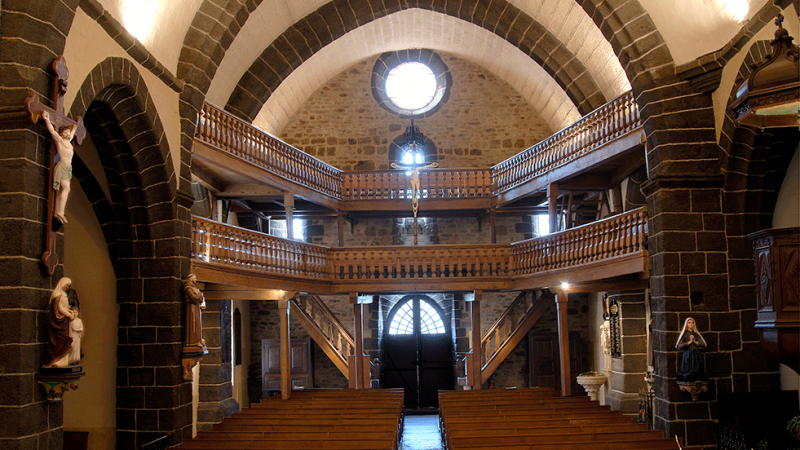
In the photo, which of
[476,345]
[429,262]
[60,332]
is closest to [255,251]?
A: [429,262]

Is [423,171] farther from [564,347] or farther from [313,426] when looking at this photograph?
[313,426]

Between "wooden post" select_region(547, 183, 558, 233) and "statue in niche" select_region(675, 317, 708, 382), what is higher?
"wooden post" select_region(547, 183, 558, 233)

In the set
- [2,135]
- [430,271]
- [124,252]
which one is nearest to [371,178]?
[430,271]

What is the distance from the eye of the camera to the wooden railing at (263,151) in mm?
12609

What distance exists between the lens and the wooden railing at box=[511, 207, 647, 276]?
38.1 feet

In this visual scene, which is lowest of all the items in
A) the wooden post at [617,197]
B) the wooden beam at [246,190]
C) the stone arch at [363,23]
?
the wooden post at [617,197]

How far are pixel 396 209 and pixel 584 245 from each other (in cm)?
590

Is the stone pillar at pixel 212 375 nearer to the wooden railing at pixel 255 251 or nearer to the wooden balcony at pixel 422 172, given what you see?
the wooden railing at pixel 255 251

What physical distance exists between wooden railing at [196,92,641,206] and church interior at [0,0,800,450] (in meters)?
0.07

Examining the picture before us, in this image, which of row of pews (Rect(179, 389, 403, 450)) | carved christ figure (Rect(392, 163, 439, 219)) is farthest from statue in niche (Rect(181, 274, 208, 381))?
carved christ figure (Rect(392, 163, 439, 219))

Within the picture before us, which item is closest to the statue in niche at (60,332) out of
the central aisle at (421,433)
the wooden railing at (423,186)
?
the central aisle at (421,433)

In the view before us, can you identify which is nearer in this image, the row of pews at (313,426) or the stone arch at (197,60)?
the row of pews at (313,426)

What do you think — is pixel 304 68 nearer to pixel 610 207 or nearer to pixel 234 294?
pixel 234 294

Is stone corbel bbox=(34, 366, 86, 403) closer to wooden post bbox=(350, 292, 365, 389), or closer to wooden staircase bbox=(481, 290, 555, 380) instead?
wooden post bbox=(350, 292, 365, 389)
